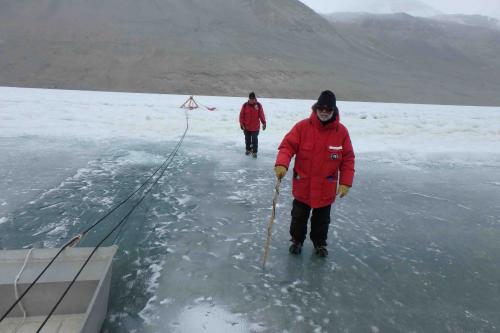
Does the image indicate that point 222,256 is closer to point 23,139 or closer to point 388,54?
point 23,139

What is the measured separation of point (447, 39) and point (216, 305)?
204m

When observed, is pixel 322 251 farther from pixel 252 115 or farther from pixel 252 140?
pixel 252 115

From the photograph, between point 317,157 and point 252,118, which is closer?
point 317,157

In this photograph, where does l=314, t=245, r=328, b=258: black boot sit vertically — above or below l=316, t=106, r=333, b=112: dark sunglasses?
below

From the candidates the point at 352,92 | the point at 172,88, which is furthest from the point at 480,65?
the point at 172,88

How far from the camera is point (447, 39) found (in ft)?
577

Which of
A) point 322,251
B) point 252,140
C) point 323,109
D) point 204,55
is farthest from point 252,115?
point 204,55

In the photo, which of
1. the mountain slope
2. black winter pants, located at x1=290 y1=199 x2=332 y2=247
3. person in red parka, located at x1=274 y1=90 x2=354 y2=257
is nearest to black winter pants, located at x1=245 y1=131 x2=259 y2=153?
black winter pants, located at x1=290 y1=199 x2=332 y2=247

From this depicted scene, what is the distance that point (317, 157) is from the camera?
3684 millimetres

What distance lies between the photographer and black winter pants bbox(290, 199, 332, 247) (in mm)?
3955

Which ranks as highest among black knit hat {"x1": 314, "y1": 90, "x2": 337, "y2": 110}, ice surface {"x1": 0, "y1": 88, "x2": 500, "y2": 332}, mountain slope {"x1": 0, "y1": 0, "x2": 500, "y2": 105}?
mountain slope {"x1": 0, "y1": 0, "x2": 500, "y2": 105}

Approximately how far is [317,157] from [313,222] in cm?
80

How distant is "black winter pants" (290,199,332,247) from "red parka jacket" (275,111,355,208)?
0.14m

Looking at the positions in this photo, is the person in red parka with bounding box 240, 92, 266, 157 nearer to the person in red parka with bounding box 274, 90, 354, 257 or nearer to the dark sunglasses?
the person in red parka with bounding box 274, 90, 354, 257
